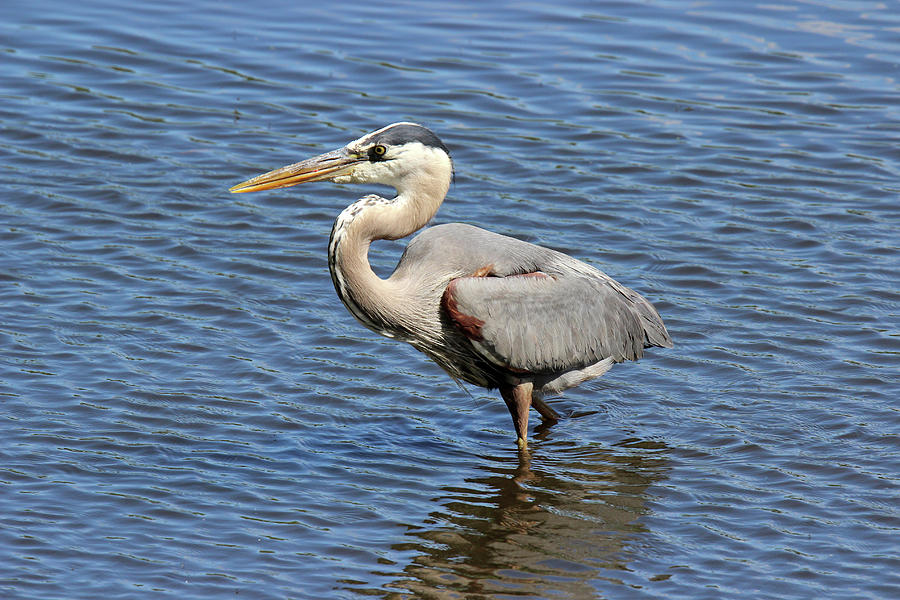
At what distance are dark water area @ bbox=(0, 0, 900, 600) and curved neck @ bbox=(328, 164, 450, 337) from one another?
3.18 feet

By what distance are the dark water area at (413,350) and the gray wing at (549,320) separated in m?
0.58

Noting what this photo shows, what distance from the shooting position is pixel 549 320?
8.34 meters

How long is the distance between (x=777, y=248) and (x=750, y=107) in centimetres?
364

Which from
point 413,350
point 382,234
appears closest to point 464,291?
point 382,234

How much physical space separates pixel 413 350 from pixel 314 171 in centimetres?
250

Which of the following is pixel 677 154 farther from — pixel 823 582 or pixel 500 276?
pixel 823 582

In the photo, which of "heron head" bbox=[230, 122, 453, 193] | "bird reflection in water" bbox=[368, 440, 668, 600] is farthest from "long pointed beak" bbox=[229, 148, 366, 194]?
"bird reflection in water" bbox=[368, 440, 668, 600]


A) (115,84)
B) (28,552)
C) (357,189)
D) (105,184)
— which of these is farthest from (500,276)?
(115,84)

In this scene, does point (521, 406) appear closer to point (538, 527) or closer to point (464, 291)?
point (464, 291)

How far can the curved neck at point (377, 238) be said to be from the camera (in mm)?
7617

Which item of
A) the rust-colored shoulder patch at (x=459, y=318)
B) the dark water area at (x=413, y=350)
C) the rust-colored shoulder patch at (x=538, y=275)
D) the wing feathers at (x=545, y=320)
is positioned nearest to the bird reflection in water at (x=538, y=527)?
the dark water area at (x=413, y=350)

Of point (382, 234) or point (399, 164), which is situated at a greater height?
point (399, 164)

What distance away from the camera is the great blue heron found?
7.72m

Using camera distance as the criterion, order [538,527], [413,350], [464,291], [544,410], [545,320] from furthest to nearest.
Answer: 1. [413,350]
2. [544,410]
3. [545,320]
4. [464,291]
5. [538,527]
